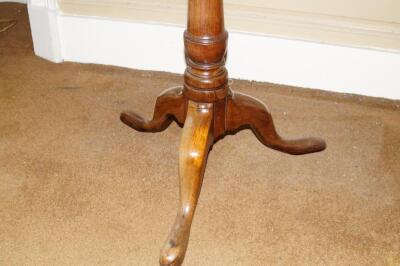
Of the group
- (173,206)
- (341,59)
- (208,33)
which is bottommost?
(173,206)

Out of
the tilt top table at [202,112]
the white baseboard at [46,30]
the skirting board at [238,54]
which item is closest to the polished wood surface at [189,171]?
the tilt top table at [202,112]

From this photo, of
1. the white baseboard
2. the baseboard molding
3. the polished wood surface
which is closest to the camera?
the polished wood surface

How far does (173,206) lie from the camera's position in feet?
3.09

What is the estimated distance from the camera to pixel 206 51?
88 centimetres

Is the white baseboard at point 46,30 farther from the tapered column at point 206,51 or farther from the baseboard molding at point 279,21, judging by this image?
the tapered column at point 206,51

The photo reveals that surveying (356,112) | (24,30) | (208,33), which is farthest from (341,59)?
(24,30)

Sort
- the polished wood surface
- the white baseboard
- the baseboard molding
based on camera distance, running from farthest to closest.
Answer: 1. the white baseboard
2. the baseboard molding
3. the polished wood surface

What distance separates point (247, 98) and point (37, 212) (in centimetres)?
50

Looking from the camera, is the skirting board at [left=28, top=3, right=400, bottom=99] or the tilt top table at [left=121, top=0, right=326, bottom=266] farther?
the skirting board at [left=28, top=3, right=400, bottom=99]

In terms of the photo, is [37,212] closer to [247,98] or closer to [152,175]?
[152,175]

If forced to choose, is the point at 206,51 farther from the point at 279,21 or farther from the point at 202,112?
the point at 279,21

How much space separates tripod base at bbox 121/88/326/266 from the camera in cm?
82

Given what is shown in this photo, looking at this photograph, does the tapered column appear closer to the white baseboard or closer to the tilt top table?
the tilt top table

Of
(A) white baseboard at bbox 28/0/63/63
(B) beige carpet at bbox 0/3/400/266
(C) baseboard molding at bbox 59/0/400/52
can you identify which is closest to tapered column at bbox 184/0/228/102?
(B) beige carpet at bbox 0/3/400/266
